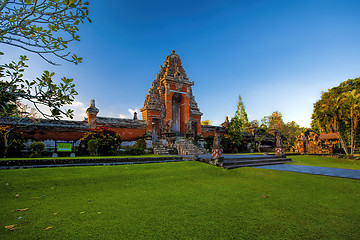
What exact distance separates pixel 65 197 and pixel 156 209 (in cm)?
225

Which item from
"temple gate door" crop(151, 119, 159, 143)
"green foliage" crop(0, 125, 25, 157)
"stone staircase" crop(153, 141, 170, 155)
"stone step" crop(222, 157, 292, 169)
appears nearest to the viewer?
"stone step" crop(222, 157, 292, 169)

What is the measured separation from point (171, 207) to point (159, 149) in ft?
41.5

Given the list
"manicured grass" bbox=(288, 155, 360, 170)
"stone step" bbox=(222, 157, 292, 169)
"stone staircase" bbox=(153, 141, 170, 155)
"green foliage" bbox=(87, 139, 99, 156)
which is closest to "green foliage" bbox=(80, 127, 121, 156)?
A: "green foliage" bbox=(87, 139, 99, 156)

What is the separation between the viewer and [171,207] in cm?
364

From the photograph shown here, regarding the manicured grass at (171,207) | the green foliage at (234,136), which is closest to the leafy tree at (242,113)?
the green foliage at (234,136)

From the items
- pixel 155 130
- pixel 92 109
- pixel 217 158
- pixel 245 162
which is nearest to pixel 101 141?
pixel 92 109

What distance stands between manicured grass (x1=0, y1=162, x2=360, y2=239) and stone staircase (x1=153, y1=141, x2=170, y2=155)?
930cm

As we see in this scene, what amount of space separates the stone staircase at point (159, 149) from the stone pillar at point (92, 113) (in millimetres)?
5481

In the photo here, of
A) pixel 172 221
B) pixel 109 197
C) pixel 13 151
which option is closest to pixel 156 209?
pixel 172 221

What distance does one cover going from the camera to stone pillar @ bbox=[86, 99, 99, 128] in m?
15.1

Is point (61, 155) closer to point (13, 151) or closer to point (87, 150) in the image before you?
point (87, 150)

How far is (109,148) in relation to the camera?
13.7 m

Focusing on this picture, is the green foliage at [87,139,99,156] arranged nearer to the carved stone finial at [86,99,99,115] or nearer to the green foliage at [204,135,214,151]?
the carved stone finial at [86,99,99,115]

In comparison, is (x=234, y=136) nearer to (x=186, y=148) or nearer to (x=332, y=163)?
(x=186, y=148)
